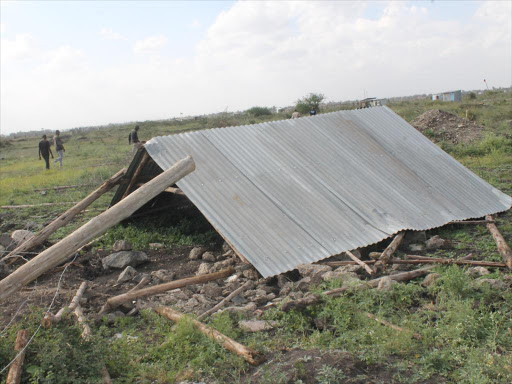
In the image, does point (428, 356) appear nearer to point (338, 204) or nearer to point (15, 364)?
point (15, 364)

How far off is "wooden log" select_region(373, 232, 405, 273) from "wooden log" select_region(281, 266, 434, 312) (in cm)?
35

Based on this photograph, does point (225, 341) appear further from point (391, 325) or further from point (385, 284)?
point (385, 284)

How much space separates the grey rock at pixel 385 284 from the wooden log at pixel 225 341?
1.89m

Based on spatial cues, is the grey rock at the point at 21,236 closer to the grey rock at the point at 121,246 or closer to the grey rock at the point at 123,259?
the grey rock at the point at 121,246

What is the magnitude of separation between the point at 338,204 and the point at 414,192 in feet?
5.65

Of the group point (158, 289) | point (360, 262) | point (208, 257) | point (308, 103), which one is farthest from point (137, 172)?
point (308, 103)

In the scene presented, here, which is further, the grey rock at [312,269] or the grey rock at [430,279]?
the grey rock at [312,269]

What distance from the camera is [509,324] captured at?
4.60m

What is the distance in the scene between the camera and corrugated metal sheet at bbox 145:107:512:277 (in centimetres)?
690

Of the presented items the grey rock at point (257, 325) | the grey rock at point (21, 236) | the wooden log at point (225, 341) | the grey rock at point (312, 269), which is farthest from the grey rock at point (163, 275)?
the grey rock at point (21, 236)

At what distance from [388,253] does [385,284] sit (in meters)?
1.17

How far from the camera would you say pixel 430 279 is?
18.7ft

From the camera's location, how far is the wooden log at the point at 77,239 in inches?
149

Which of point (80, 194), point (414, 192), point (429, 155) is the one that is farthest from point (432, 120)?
point (80, 194)
